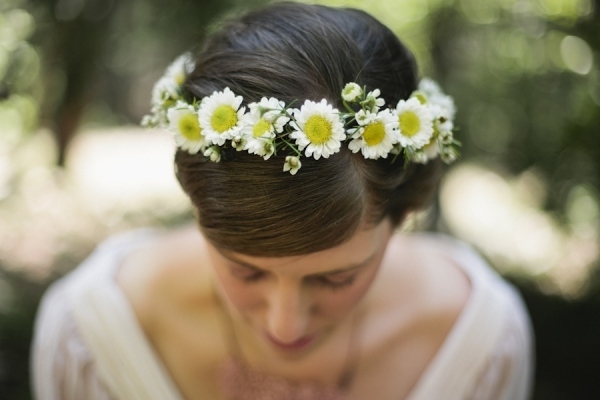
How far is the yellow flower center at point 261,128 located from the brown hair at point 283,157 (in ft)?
0.16

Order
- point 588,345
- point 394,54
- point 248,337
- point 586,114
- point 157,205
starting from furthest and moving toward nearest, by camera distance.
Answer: point 157,205, point 588,345, point 586,114, point 248,337, point 394,54

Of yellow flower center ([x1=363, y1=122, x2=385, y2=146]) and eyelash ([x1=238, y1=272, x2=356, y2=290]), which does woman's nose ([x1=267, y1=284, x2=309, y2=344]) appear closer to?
eyelash ([x1=238, y1=272, x2=356, y2=290])

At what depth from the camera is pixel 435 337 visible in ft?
5.20

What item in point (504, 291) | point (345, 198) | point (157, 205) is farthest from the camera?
point (157, 205)

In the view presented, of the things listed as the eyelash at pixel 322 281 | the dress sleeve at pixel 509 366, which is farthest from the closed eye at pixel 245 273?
the dress sleeve at pixel 509 366

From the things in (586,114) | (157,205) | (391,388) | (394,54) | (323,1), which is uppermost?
(394,54)

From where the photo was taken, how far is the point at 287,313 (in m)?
1.12

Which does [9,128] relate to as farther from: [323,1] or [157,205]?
[323,1]

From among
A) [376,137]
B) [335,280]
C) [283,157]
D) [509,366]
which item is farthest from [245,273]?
[509,366]

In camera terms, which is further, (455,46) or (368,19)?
(455,46)

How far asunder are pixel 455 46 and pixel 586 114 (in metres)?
0.78

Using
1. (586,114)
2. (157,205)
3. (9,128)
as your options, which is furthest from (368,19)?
(157,205)

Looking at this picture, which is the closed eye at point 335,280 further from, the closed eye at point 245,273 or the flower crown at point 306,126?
the flower crown at point 306,126

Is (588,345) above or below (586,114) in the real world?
below
